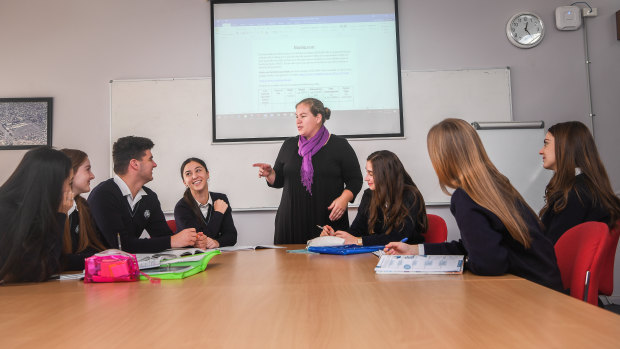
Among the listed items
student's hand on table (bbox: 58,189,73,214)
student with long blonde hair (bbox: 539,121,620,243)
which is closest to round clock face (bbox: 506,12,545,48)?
student with long blonde hair (bbox: 539,121,620,243)

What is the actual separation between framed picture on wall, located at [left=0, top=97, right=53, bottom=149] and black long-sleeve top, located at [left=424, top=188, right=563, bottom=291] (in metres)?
3.65

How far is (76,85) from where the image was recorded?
3.97 meters

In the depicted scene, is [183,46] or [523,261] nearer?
[523,261]

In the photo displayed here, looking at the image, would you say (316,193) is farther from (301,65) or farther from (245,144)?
(301,65)

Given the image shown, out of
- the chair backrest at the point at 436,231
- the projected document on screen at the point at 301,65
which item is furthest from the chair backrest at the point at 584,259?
the projected document on screen at the point at 301,65

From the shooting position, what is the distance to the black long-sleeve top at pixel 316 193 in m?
2.83

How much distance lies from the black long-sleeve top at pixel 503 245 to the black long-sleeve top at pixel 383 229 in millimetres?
834

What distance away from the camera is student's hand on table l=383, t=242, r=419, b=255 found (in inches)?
64.6

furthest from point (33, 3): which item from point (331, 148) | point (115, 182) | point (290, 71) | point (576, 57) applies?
point (576, 57)

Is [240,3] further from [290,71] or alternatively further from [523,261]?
[523,261]

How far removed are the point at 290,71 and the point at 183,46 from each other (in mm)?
921

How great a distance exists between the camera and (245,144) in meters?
3.88

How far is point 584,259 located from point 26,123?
13.4 ft

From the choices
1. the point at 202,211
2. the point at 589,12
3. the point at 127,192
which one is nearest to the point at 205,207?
the point at 202,211
